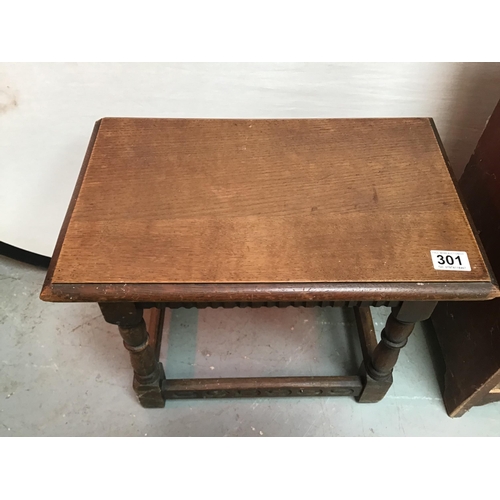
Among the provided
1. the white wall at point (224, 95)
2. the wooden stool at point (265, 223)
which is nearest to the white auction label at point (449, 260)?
the wooden stool at point (265, 223)

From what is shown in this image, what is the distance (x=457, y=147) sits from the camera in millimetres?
1133

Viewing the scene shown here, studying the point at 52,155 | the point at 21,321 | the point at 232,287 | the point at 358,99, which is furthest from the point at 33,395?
the point at 358,99

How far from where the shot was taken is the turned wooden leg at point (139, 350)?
82cm

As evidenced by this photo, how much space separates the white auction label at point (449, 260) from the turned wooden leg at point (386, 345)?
10cm

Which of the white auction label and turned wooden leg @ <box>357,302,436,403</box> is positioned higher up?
the white auction label

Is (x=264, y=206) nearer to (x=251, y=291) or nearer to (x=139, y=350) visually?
(x=251, y=291)

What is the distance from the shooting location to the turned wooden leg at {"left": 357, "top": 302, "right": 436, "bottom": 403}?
84 centimetres

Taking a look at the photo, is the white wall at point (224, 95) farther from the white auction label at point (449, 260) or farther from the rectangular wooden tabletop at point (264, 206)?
the white auction label at point (449, 260)

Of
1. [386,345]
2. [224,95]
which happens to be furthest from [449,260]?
[224,95]

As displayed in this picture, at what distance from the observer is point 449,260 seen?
2.45ft

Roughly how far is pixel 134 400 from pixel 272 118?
79cm

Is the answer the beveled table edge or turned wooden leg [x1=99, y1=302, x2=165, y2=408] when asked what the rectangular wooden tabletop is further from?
turned wooden leg [x1=99, y1=302, x2=165, y2=408]

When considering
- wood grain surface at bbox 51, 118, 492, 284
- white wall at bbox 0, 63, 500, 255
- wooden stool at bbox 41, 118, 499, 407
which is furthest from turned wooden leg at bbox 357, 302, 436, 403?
white wall at bbox 0, 63, 500, 255

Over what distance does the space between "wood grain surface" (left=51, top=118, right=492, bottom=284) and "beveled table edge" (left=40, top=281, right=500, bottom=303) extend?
1 centimetres
